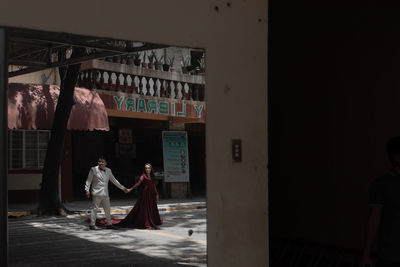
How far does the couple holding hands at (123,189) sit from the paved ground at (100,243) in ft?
1.11

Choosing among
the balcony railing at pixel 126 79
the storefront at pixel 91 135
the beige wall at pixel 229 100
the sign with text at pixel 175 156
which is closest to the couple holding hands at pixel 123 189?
the storefront at pixel 91 135

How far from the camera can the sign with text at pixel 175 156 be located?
1980cm

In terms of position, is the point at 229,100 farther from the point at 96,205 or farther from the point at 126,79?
the point at 126,79

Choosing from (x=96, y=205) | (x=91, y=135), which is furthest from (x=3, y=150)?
(x=91, y=135)

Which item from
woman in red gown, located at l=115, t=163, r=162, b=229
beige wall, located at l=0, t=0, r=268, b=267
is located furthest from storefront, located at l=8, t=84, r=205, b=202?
beige wall, located at l=0, t=0, r=268, b=267

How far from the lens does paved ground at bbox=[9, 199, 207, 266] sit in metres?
8.98

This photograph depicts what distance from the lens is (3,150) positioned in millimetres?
4219

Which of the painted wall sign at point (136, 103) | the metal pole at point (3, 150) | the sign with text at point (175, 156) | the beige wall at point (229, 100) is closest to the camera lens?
the metal pole at point (3, 150)

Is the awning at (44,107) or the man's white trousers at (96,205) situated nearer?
the man's white trousers at (96,205)

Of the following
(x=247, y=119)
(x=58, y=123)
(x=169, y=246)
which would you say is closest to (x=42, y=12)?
(x=247, y=119)
